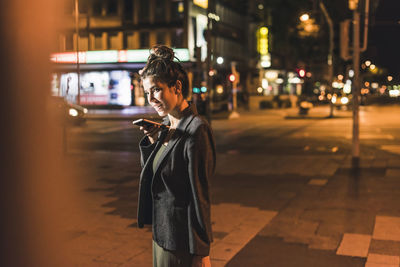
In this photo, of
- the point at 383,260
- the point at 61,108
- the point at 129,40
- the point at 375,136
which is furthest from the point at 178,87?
the point at 129,40

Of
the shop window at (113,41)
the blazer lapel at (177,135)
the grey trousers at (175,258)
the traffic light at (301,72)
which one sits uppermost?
the shop window at (113,41)

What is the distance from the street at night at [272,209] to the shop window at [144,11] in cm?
3153

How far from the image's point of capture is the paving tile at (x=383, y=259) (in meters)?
5.46

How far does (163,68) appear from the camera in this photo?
279 cm

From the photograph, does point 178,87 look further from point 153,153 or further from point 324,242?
point 324,242

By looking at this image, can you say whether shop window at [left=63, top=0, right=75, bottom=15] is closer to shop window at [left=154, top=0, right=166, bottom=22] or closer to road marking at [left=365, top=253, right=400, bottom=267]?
road marking at [left=365, top=253, right=400, bottom=267]

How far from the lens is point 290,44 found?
53406 millimetres

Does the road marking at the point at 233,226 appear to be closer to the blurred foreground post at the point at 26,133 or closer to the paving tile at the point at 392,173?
the blurred foreground post at the point at 26,133

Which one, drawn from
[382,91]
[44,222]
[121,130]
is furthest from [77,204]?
[382,91]

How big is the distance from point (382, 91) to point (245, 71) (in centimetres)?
9514

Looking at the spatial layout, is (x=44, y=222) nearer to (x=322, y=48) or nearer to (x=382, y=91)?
(x=322, y=48)

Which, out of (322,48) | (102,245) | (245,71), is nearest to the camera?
(102,245)

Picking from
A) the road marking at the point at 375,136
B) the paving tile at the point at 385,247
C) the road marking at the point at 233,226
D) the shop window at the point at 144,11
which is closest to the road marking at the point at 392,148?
the road marking at the point at 375,136

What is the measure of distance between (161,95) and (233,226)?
4574mm
